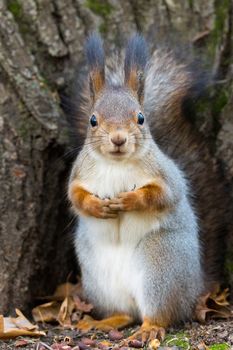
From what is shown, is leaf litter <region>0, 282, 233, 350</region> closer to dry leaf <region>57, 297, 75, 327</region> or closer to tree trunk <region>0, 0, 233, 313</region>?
dry leaf <region>57, 297, 75, 327</region>

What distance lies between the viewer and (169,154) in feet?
12.1

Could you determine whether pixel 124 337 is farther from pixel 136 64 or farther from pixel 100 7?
pixel 100 7

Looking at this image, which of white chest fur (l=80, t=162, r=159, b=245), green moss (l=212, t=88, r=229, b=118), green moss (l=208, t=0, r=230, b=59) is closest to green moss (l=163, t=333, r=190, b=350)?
white chest fur (l=80, t=162, r=159, b=245)

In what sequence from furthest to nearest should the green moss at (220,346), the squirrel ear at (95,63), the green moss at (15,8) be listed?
the green moss at (15,8)
the squirrel ear at (95,63)
the green moss at (220,346)

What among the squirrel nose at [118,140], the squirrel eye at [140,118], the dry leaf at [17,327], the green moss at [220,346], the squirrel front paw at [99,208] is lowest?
the green moss at [220,346]

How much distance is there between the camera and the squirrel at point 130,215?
3166 millimetres

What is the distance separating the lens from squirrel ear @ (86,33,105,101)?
3266mm

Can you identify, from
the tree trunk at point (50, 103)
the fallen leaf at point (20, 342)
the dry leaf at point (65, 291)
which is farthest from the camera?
the dry leaf at point (65, 291)

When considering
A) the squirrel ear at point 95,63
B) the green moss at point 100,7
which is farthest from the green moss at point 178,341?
the green moss at point 100,7

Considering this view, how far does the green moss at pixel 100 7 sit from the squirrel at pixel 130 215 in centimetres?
52

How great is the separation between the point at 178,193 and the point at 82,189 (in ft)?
1.33

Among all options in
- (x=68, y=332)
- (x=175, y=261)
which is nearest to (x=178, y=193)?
(x=175, y=261)

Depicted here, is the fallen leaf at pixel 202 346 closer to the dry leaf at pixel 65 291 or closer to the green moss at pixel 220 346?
the green moss at pixel 220 346

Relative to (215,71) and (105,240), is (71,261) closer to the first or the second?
(105,240)
